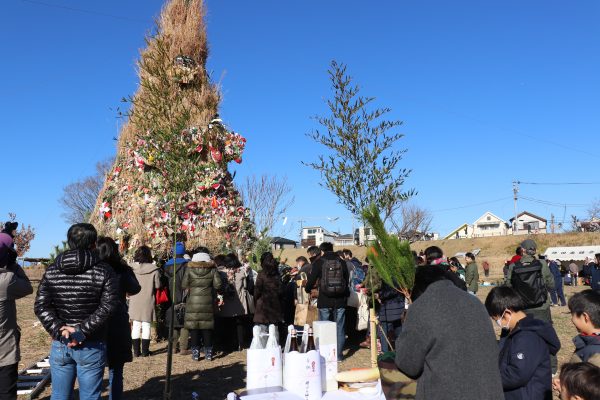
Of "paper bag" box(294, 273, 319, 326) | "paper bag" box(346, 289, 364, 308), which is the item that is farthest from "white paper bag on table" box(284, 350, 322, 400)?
"paper bag" box(346, 289, 364, 308)

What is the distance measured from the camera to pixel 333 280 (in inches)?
307

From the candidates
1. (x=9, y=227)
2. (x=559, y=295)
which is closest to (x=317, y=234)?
(x=559, y=295)

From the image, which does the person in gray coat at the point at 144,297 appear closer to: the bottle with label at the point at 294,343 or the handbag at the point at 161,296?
the handbag at the point at 161,296

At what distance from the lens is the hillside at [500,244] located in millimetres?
41359

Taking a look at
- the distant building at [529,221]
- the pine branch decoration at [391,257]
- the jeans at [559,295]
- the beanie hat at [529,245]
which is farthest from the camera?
the distant building at [529,221]

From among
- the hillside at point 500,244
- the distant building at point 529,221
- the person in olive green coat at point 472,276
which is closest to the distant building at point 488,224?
the distant building at point 529,221

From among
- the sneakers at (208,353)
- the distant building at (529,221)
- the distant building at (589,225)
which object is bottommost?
the sneakers at (208,353)

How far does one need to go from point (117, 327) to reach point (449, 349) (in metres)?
3.56

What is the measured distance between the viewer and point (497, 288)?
3.61 metres

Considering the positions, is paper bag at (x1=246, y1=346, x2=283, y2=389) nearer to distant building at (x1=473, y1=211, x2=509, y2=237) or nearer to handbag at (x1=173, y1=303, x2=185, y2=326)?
handbag at (x1=173, y1=303, x2=185, y2=326)

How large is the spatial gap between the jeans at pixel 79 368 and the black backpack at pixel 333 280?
440 cm

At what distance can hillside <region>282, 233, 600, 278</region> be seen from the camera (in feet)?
136

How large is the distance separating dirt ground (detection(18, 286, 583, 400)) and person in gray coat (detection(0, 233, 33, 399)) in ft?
6.87

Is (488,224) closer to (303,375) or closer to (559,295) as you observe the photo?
(559,295)
